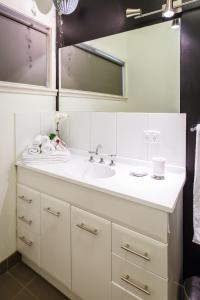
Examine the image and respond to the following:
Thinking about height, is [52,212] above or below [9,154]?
below

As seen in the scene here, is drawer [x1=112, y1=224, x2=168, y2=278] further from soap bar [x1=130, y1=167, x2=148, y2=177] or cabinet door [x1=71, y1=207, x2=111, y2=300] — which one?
soap bar [x1=130, y1=167, x2=148, y2=177]

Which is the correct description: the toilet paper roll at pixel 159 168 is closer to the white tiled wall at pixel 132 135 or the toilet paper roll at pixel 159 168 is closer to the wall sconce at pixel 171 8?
the white tiled wall at pixel 132 135

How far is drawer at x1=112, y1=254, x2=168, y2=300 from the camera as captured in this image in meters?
0.97

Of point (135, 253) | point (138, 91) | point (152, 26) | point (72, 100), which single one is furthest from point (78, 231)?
point (152, 26)

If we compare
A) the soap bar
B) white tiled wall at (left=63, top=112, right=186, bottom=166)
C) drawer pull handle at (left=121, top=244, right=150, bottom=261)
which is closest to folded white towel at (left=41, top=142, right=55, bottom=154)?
white tiled wall at (left=63, top=112, right=186, bottom=166)

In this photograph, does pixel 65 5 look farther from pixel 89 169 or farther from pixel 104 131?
pixel 89 169

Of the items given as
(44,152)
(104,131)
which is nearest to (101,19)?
Answer: (104,131)

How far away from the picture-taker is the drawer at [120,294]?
41.8 inches

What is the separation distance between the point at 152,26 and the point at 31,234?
171cm

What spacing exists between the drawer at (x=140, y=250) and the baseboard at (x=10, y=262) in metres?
1.04

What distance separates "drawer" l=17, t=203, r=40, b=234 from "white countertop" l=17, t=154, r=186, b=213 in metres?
0.33

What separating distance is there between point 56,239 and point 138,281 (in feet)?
1.99

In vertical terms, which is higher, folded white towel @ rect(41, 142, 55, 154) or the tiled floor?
folded white towel @ rect(41, 142, 55, 154)

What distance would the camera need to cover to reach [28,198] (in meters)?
1.59
